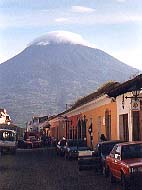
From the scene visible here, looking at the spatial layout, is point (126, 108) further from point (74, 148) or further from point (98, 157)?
point (74, 148)

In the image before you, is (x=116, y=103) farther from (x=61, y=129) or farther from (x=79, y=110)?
(x=61, y=129)

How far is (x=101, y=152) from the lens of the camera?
65.3ft

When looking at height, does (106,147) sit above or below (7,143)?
below

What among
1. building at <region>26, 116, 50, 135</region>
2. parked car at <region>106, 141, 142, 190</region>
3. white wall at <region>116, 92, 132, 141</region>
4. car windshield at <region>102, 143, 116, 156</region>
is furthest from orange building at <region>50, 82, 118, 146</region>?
building at <region>26, 116, 50, 135</region>

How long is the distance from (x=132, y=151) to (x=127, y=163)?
1207mm

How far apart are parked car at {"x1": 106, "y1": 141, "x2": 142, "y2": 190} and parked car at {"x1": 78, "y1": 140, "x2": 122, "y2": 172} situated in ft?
9.98

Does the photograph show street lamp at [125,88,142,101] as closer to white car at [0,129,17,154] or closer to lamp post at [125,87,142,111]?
lamp post at [125,87,142,111]

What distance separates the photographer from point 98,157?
20281 millimetres

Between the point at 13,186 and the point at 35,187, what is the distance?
895mm

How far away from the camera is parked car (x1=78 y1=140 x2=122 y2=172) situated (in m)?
19.7

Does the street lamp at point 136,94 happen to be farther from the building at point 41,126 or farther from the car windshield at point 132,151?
the building at point 41,126

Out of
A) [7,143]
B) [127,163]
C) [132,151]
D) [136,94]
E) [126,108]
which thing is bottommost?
[127,163]

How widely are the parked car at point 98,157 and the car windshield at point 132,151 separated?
402 centimetres

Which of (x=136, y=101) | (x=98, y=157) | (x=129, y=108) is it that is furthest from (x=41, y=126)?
(x=98, y=157)
